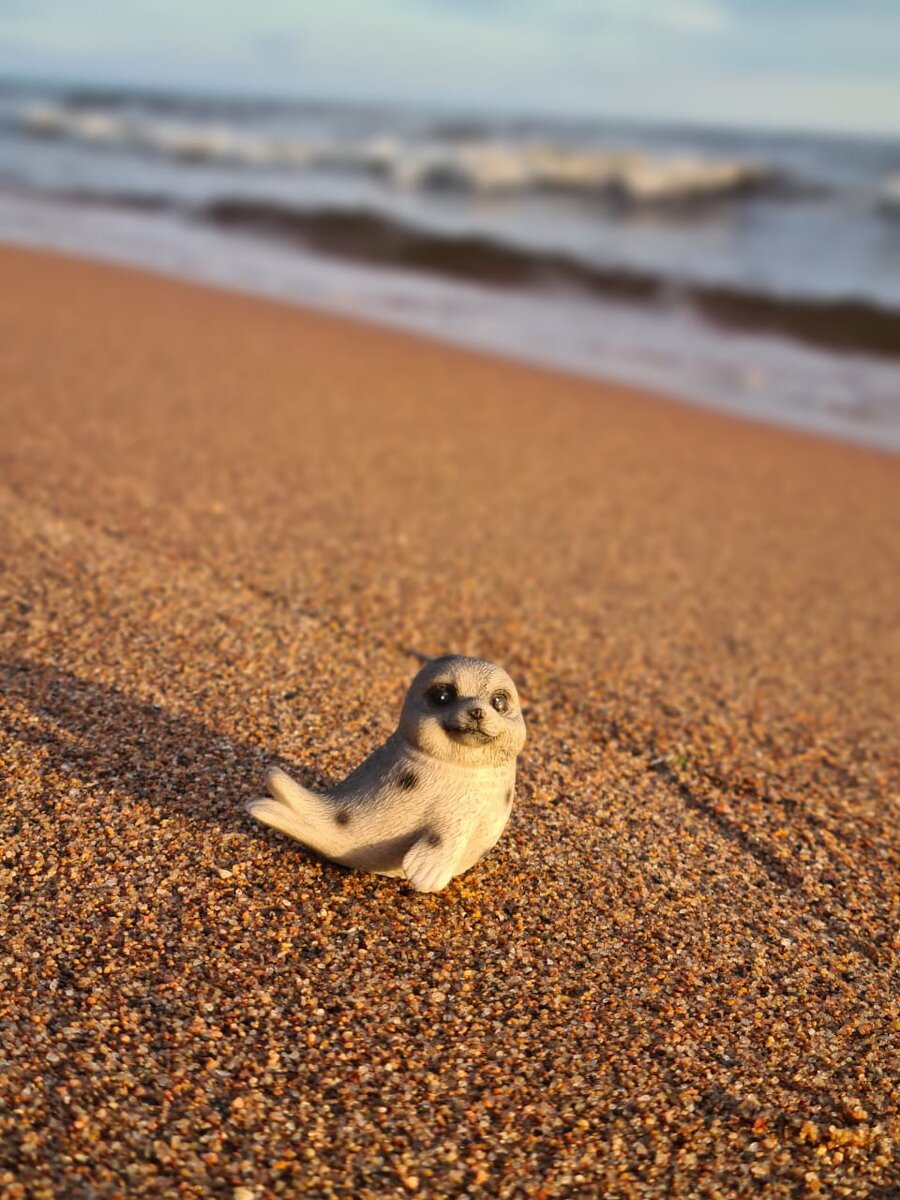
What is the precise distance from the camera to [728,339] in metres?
13.3

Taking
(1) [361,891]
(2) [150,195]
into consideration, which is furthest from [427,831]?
(2) [150,195]

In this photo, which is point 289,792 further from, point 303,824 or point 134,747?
point 134,747

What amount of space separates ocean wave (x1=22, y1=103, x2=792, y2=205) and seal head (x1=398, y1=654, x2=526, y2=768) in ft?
73.5

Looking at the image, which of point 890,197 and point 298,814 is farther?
point 890,197

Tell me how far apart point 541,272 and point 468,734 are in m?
14.4

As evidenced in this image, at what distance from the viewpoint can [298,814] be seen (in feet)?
9.00

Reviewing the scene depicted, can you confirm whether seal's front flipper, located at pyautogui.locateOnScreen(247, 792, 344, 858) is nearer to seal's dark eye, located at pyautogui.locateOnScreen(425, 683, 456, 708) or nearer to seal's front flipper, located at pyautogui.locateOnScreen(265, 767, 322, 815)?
seal's front flipper, located at pyautogui.locateOnScreen(265, 767, 322, 815)

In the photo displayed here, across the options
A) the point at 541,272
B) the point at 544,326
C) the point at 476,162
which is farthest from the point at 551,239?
the point at 476,162

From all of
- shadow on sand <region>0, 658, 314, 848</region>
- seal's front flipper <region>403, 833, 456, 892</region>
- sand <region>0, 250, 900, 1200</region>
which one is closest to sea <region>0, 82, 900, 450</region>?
sand <region>0, 250, 900, 1200</region>

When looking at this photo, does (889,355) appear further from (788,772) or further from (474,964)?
(474,964)

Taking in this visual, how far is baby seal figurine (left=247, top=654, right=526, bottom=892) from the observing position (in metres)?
2.70

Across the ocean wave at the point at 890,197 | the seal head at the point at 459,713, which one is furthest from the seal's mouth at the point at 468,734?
the ocean wave at the point at 890,197

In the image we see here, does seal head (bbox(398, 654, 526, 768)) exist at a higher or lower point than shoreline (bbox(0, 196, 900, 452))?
higher

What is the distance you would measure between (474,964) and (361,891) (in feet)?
1.08
